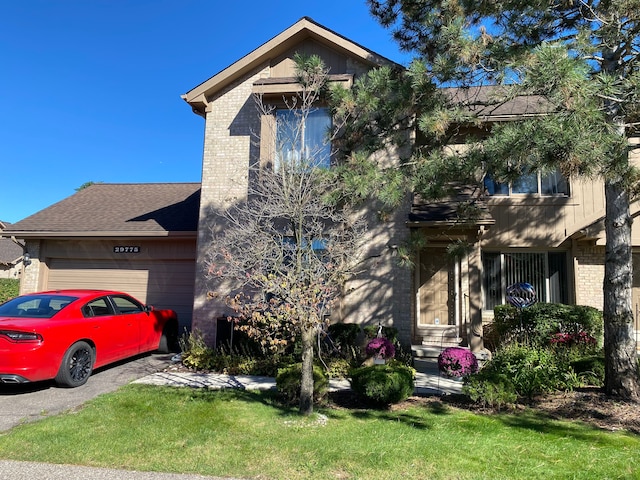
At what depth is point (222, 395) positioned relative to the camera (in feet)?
22.3

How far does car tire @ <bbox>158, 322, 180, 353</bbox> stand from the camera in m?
10.2

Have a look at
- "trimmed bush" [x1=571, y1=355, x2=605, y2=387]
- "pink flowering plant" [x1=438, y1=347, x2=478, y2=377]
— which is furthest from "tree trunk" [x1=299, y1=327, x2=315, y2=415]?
"trimmed bush" [x1=571, y1=355, x2=605, y2=387]

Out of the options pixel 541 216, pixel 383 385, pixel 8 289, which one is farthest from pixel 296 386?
pixel 8 289

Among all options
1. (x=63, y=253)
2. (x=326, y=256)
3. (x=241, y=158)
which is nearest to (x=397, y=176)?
(x=326, y=256)

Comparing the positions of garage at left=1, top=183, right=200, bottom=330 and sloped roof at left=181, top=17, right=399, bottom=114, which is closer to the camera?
sloped roof at left=181, top=17, right=399, bottom=114

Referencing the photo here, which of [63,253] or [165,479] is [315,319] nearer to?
[165,479]

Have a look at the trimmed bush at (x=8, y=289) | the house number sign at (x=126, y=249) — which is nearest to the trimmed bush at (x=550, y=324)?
the house number sign at (x=126, y=249)

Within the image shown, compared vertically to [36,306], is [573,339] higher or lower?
lower

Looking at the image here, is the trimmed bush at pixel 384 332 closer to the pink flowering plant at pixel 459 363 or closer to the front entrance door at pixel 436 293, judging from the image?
the front entrance door at pixel 436 293

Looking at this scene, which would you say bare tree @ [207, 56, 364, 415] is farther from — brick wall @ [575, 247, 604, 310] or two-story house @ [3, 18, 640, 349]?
brick wall @ [575, 247, 604, 310]

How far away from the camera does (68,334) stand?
7.03m

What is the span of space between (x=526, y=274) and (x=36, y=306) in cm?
1133

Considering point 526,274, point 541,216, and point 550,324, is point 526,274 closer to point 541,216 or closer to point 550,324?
point 541,216

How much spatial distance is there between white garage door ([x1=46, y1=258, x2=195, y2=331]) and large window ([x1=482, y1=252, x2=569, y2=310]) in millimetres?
8144
